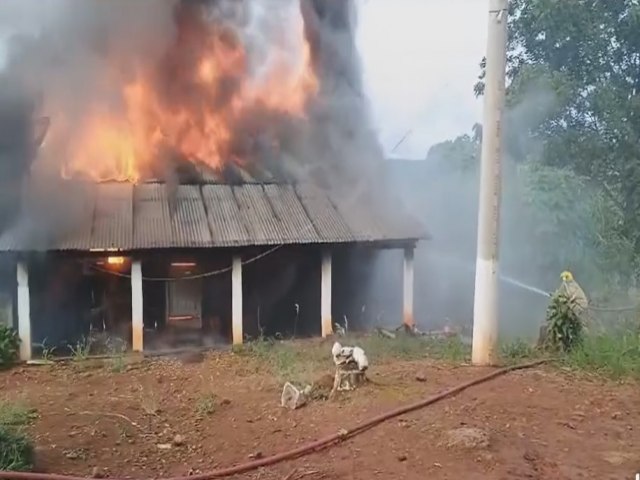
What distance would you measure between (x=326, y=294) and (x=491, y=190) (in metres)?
6.39

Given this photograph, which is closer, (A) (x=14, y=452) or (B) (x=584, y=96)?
(A) (x=14, y=452)

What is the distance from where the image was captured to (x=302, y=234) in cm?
1508

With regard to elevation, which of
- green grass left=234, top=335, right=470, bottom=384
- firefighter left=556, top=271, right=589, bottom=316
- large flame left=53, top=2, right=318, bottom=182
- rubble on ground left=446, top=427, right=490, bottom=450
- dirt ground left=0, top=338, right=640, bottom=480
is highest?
large flame left=53, top=2, right=318, bottom=182

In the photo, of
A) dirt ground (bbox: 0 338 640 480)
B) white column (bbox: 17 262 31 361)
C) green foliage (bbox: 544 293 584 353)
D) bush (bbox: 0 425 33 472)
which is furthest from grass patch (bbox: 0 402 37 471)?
green foliage (bbox: 544 293 584 353)

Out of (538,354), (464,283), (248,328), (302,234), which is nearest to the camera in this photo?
(538,354)

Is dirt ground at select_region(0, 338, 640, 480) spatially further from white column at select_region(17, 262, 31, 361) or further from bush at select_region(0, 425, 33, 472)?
white column at select_region(17, 262, 31, 361)

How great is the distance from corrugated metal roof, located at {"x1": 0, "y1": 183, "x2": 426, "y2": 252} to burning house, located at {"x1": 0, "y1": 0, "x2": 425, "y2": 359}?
51mm

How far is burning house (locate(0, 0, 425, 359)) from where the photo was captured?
1462 cm

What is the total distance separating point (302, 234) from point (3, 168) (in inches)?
279

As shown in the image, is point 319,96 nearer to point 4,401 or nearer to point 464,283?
point 464,283

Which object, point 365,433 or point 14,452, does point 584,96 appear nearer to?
point 365,433

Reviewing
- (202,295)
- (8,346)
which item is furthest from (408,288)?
(8,346)

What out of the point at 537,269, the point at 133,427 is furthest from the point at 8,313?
the point at 537,269

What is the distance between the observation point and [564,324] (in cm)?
1075
